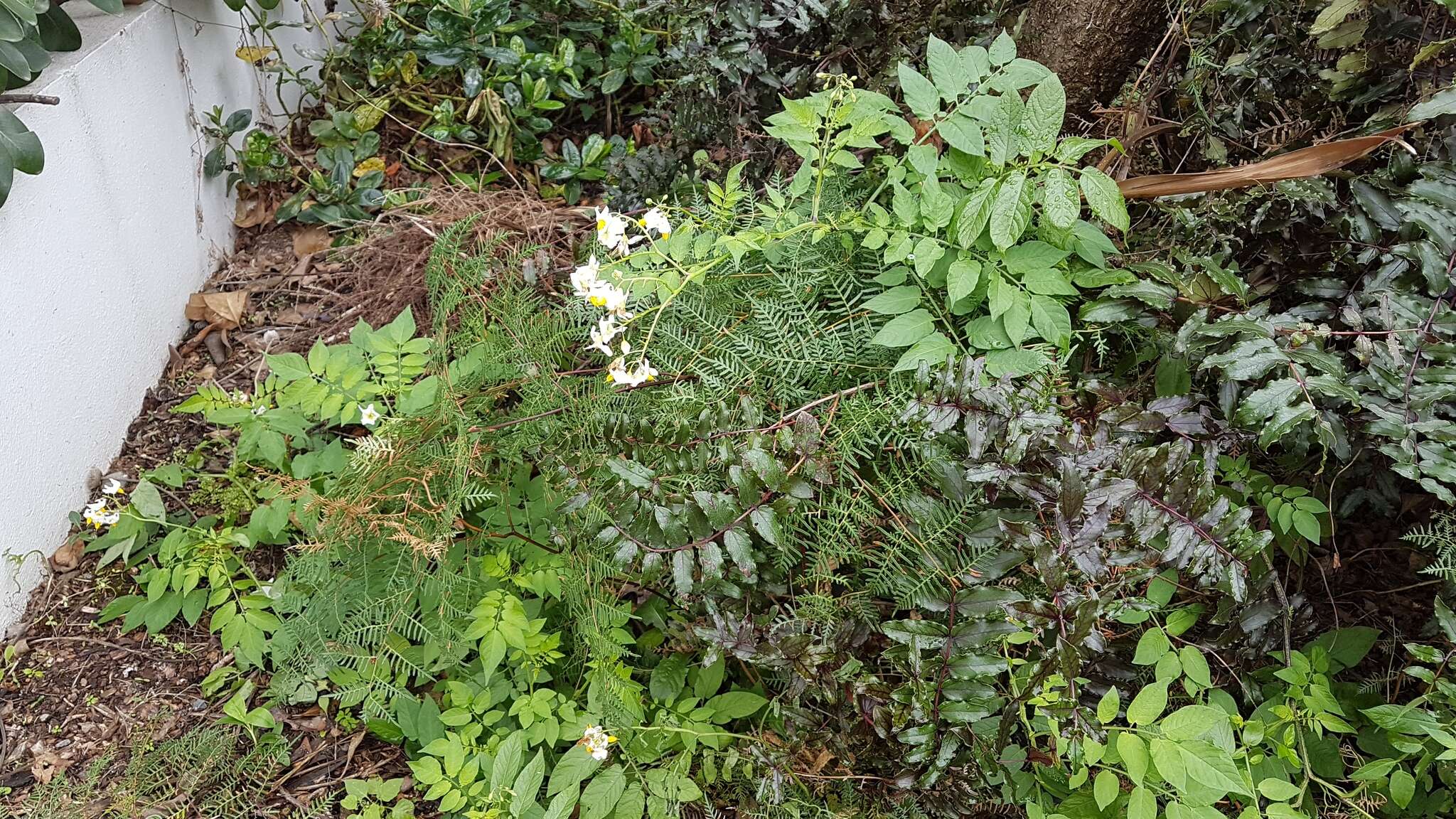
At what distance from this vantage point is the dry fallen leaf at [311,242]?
2.84 metres

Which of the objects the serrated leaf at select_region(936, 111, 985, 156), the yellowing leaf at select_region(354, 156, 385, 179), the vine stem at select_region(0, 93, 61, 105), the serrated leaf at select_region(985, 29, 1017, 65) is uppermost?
the serrated leaf at select_region(985, 29, 1017, 65)

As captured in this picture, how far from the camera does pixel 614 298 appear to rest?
153cm

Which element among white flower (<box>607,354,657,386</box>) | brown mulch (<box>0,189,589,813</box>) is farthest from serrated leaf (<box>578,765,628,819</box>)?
white flower (<box>607,354,657,386</box>)

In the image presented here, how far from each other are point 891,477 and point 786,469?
0.25 meters

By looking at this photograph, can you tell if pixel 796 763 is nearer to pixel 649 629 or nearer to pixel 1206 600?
pixel 649 629

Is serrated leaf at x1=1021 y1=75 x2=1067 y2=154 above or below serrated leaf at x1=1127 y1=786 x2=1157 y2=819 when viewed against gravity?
above

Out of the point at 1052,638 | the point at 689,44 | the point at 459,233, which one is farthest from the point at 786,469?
the point at 689,44

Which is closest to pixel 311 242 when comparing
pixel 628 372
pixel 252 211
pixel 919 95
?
pixel 252 211

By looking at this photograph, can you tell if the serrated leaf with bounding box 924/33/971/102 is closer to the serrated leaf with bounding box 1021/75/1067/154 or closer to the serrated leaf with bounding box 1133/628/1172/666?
the serrated leaf with bounding box 1021/75/1067/154

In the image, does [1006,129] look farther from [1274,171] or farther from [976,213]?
[1274,171]

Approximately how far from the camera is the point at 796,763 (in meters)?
1.53

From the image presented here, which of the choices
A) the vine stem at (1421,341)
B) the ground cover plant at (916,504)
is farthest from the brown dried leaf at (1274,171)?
the vine stem at (1421,341)

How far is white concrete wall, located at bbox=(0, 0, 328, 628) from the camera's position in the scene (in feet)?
6.66

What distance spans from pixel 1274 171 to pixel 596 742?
1609mm
